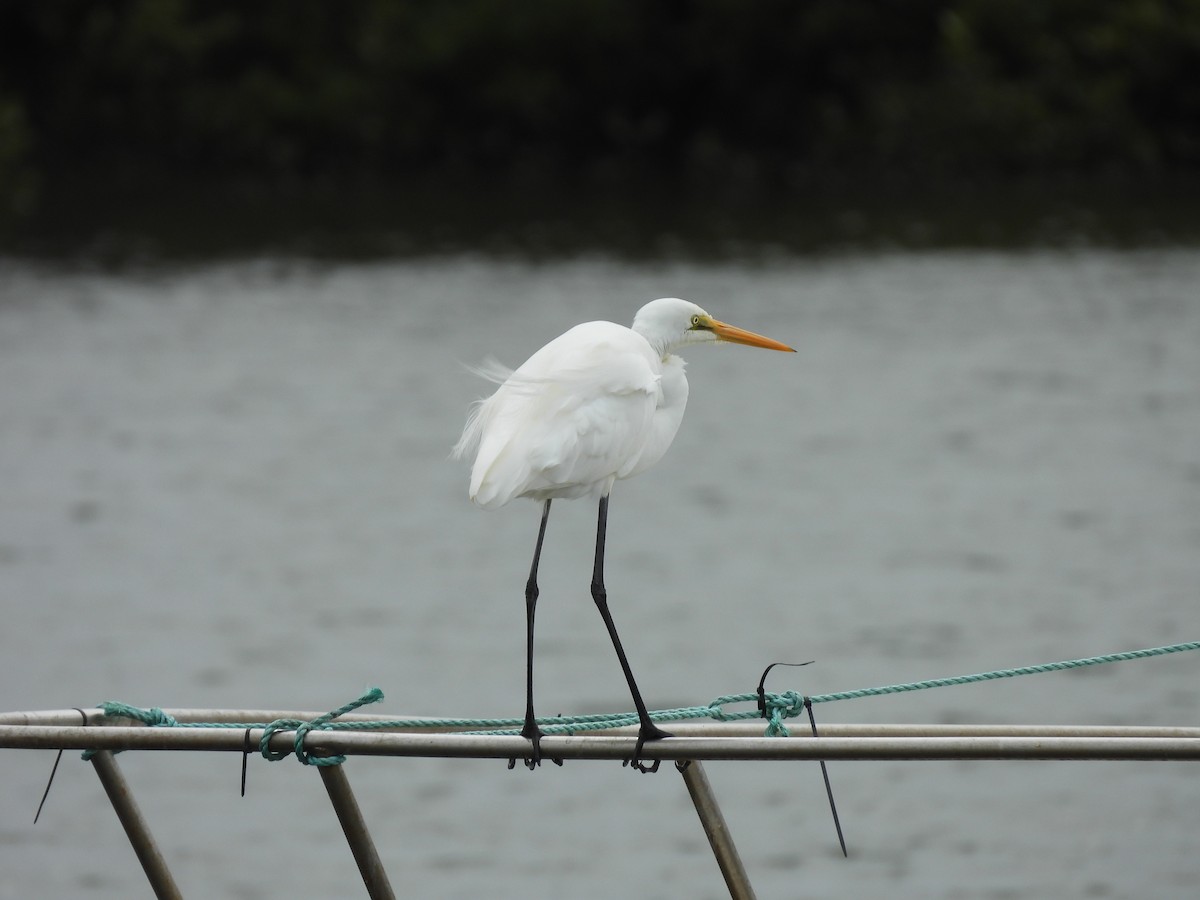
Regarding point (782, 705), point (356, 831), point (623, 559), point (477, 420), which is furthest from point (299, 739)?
point (623, 559)

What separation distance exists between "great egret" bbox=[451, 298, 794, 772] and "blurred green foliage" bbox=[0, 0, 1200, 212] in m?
37.8

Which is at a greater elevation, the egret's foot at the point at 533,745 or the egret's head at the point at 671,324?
the egret's head at the point at 671,324

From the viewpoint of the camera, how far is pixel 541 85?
4512cm

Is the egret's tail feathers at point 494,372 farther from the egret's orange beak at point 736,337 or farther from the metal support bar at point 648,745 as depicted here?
the metal support bar at point 648,745

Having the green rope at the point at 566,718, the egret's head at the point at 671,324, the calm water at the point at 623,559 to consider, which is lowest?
the green rope at the point at 566,718

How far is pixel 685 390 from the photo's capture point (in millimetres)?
4230

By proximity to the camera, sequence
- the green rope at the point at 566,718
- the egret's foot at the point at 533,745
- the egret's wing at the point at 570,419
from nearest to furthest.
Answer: the egret's foot at the point at 533,745 < the green rope at the point at 566,718 < the egret's wing at the point at 570,419

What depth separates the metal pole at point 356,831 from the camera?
2.99 m

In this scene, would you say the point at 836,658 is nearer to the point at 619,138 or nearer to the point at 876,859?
the point at 876,859

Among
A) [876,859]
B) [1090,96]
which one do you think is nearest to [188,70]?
[1090,96]

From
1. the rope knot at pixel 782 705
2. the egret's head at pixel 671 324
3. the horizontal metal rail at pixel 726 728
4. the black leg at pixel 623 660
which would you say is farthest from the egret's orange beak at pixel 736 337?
the horizontal metal rail at pixel 726 728

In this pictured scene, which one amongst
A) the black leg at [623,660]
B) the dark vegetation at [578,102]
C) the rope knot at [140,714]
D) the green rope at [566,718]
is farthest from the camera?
the dark vegetation at [578,102]

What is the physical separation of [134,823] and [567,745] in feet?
2.59

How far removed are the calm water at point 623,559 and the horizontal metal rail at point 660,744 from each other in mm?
6661
